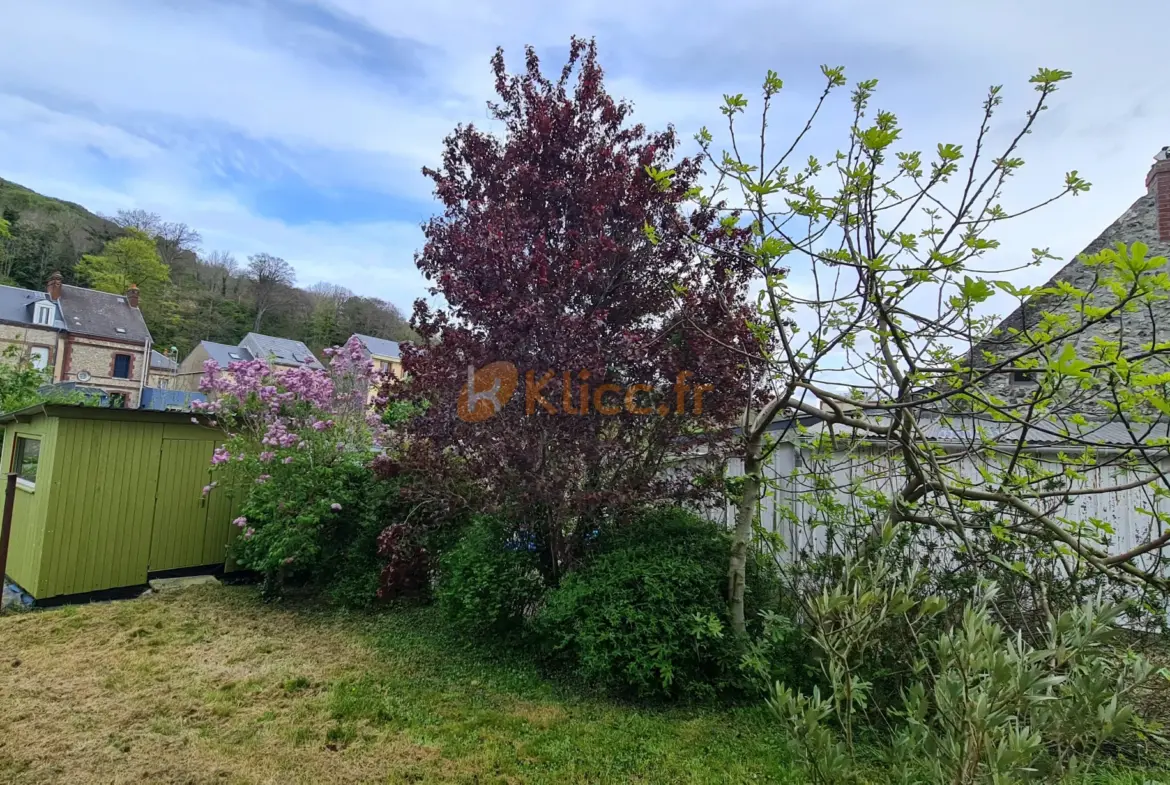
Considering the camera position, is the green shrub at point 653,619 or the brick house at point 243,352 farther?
the brick house at point 243,352

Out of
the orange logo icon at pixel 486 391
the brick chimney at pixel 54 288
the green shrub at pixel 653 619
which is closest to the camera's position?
the green shrub at pixel 653 619

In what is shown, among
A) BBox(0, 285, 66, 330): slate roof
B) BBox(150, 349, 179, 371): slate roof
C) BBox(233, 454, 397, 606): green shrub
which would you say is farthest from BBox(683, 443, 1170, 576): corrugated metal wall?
BBox(150, 349, 179, 371): slate roof

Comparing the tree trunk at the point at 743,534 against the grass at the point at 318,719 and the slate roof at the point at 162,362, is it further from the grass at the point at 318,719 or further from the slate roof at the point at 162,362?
the slate roof at the point at 162,362

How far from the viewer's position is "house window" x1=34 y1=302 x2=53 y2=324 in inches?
945

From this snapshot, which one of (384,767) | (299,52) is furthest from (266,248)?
(384,767)

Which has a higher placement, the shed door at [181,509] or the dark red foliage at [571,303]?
the dark red foliage at [571,303]

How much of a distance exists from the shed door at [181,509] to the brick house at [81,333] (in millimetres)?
22883

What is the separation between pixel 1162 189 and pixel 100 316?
125ft

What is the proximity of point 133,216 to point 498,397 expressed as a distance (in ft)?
166

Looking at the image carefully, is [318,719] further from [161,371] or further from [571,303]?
[161,371]

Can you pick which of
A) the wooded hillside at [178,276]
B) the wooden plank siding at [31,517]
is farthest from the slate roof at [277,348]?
the wooden plank siding at [31,517]

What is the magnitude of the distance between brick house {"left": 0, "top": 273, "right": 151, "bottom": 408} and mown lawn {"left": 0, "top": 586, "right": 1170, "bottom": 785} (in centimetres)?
2536

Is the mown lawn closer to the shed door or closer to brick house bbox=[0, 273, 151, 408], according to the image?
the shed door

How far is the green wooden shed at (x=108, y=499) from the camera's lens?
5.16 m
